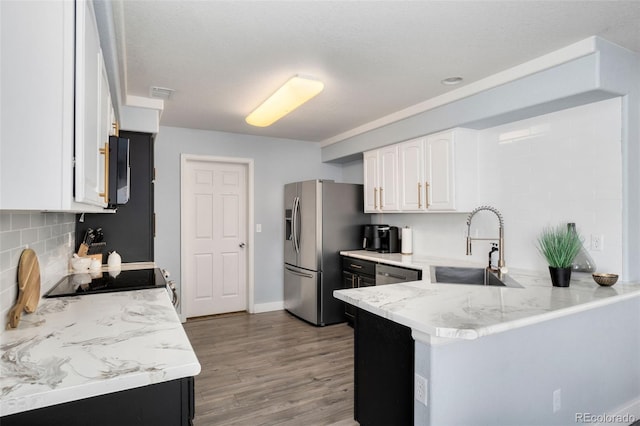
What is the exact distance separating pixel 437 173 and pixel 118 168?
2.61m

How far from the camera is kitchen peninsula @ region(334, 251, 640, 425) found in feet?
5.29

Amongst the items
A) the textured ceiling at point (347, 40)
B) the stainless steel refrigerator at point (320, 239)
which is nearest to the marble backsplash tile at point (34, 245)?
the textured ceiling at point (347, 40)

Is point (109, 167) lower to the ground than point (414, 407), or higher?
higher

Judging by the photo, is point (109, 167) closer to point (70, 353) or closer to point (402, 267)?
point (70, 353)

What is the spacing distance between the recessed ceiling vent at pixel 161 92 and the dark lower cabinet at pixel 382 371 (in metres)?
2.35

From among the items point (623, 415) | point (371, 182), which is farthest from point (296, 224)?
point (623, 415)

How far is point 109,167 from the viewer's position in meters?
1.73

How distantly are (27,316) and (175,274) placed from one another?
9.37 feet

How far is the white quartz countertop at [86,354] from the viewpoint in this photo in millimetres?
955

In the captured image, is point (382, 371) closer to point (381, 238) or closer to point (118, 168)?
point (118, 168)

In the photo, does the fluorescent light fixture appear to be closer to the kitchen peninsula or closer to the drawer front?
the kitchen peninsula

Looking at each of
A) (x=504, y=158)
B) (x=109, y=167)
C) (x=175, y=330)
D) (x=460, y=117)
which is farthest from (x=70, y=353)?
(x=504, y=158)

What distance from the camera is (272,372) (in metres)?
3.06

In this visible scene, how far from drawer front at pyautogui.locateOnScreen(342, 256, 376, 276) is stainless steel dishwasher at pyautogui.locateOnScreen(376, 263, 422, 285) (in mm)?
123
